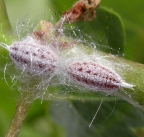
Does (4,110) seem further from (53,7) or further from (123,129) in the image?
(123,129)

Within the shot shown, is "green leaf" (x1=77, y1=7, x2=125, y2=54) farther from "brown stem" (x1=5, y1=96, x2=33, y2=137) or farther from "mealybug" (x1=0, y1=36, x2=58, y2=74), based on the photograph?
"brown stem" (x1=5, y1=96, x2=33, y2=137)

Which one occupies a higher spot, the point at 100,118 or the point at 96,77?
the point at 96,77

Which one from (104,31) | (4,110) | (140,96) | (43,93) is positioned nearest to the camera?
(140,96)

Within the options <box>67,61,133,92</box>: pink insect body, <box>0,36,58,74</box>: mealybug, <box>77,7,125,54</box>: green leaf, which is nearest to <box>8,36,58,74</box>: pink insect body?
<box>0,36,58,74</box>: mealybug

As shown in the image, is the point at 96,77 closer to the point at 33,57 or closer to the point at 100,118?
the point at 33,57

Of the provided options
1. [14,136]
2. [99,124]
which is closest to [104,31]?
[99,124]

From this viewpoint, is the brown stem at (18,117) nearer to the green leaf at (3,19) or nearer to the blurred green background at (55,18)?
the green leaf at (3,19)

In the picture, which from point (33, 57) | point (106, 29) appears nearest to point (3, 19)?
point (33, 57)

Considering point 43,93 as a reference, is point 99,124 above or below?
below

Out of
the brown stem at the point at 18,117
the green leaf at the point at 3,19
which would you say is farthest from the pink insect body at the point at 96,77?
the green leaf at the point at 3,19
